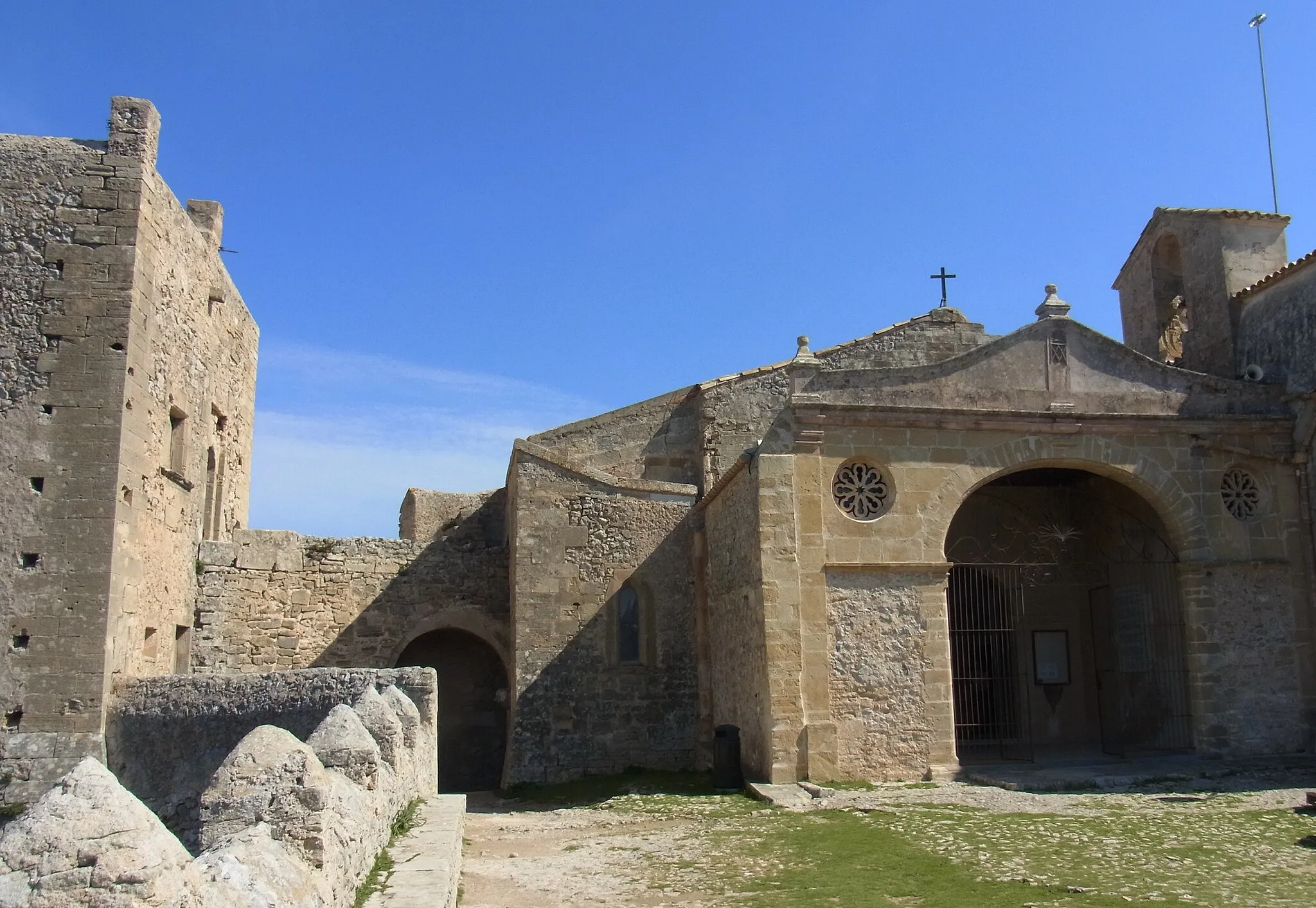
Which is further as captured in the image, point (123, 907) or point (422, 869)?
point (422, 869)

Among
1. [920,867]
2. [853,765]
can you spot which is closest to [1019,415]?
[853,765]

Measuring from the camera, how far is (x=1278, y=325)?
16125 mm

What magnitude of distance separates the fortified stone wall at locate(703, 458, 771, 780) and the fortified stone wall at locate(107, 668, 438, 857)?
4.18 m

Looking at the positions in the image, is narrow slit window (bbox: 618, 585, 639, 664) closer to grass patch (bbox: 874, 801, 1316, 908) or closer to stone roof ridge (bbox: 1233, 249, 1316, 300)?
grass patch (bbox: 874, 801, 1316, 908)

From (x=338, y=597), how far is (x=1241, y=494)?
13.8 meters

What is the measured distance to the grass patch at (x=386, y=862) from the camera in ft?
19.4

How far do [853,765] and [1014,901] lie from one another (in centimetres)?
612

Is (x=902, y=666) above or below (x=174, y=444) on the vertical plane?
below

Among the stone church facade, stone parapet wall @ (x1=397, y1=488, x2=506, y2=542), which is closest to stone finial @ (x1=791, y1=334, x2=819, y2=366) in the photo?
the stone church facade

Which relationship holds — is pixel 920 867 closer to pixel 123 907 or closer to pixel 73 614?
pixel 123 907

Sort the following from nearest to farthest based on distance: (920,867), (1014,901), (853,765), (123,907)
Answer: (123,907) → (1014,901) → (920,867) → (853,765)

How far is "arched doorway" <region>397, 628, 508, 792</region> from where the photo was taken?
19688 millimetres

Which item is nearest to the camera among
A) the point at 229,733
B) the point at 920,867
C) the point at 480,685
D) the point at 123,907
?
the point at 123,907

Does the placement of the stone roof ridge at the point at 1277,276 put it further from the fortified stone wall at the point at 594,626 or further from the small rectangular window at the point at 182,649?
the small rectangular window at the point at 182,649
